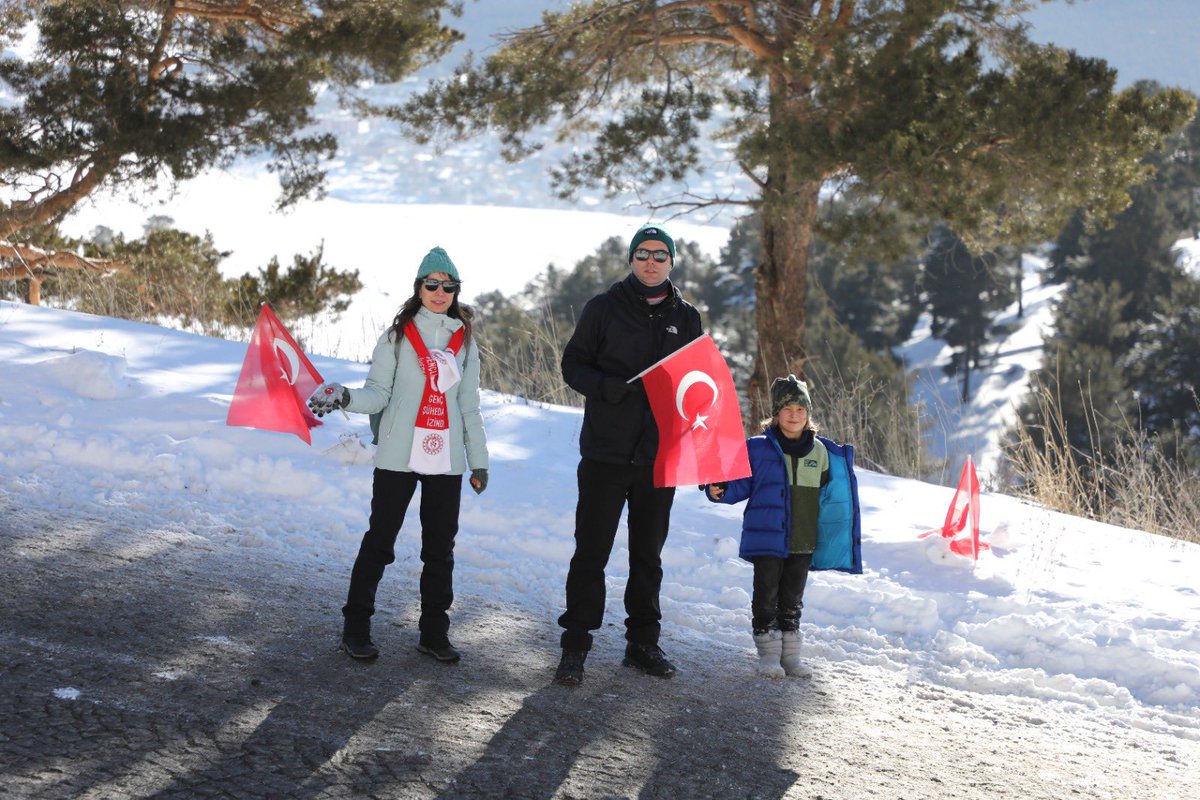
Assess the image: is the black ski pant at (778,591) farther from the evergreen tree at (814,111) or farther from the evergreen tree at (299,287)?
the evergreen tree at (299,287)

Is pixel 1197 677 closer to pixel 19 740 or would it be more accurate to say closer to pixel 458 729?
pixel 458 729

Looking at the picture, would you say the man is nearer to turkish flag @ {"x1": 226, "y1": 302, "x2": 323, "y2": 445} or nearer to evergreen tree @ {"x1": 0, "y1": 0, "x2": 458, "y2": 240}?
turkish flag @ {"x1": 226, "y1": 302, "x2": 323, "y2": 445}

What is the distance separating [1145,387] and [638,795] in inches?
1556

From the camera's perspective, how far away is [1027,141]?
11.4 meters

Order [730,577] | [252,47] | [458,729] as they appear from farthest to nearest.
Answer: [252,47], [730,577], [458,729]

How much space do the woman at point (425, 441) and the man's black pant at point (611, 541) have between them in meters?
0.42

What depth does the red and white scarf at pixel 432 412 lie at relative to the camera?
4422 millimetres

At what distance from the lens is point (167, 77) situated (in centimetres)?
1625

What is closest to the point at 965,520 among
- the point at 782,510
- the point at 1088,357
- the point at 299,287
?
the point at 782,510

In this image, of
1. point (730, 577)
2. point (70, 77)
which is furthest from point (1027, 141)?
point (70, 77)

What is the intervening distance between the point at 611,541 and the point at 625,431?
17.1 inches

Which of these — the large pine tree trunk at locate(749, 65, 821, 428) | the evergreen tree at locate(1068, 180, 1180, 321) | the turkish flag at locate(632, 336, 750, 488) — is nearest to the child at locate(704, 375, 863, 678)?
the turkish flag at locate(632, 336, 750, 488)

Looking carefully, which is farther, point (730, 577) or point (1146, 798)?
point (730, 577)

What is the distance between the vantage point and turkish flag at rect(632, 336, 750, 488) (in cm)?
451
